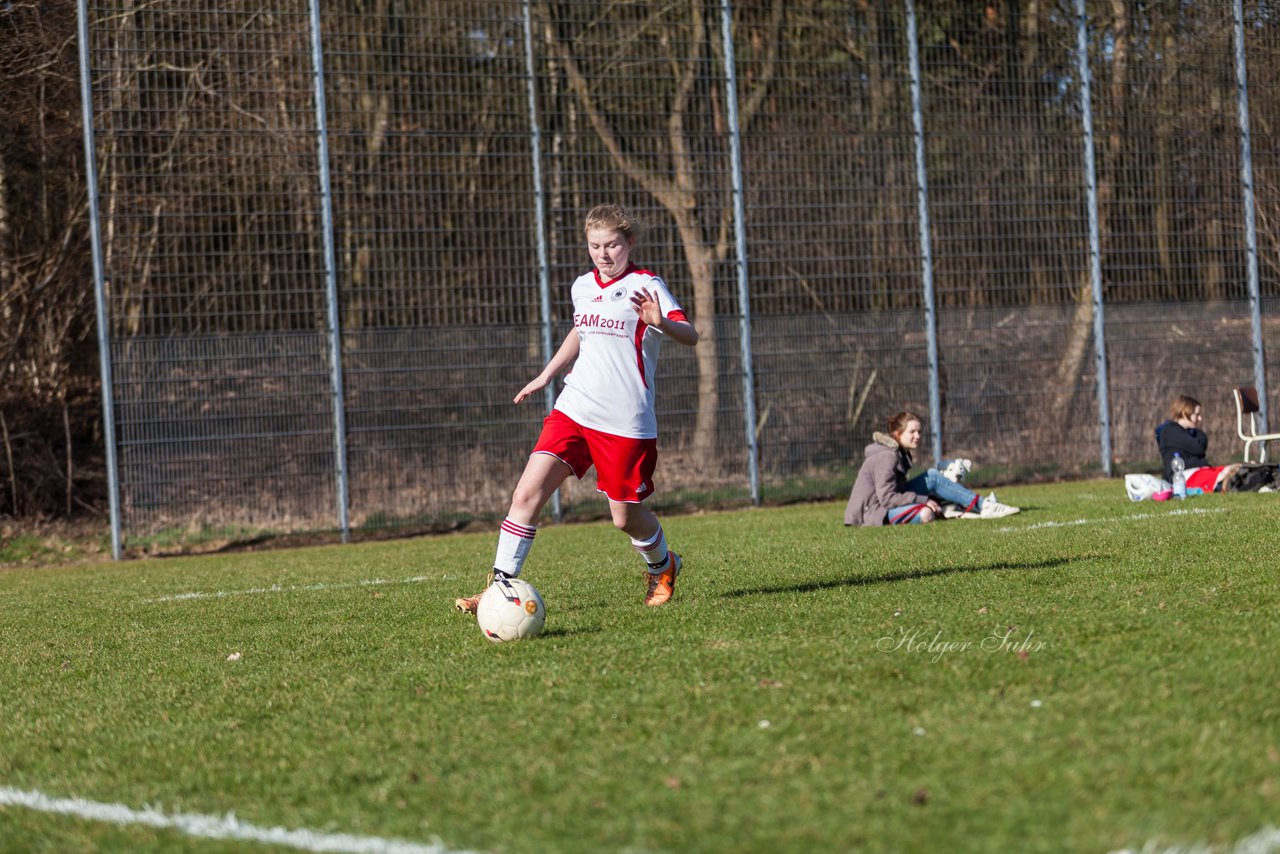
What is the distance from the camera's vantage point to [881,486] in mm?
11883

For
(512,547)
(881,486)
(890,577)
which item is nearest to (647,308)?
(512,547)

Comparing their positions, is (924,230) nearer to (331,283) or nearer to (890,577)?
(331,283)

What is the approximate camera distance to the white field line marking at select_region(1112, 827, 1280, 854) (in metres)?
2.88

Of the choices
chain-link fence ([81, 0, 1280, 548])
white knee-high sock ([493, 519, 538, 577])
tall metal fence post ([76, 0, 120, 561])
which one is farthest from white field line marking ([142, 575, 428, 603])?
chain-link fence ([81, 0, 1280, 548])

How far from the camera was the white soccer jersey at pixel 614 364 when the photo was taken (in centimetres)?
681

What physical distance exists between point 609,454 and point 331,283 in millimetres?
8159

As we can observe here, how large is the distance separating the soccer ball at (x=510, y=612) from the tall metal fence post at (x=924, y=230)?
1086cm

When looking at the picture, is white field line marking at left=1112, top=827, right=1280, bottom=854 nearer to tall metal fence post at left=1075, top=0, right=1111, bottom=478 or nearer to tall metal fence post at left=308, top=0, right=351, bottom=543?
tall metal fence post at left=308, top=0, right=351, bottom=543

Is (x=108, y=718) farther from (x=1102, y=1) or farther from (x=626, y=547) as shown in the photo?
(x=1102, y=1)

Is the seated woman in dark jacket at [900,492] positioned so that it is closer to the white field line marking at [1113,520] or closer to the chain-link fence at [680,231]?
the white field line marking at [1113,520]

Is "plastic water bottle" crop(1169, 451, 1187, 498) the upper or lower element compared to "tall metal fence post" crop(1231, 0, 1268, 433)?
lower

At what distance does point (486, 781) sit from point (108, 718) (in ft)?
6.35

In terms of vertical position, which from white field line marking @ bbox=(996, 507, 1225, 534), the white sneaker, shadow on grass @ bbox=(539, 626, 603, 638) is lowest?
the white sneaker

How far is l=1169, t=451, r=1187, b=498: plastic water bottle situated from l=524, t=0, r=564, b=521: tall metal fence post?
234 inches
